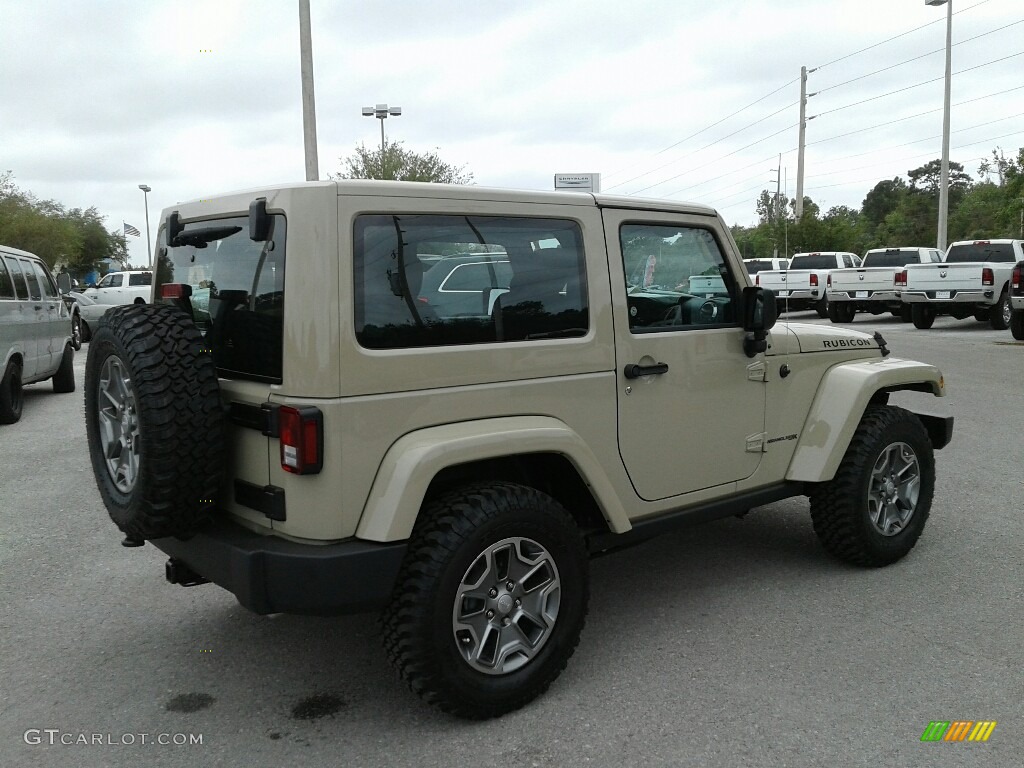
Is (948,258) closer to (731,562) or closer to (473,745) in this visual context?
(731,562)

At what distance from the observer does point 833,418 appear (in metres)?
4.48

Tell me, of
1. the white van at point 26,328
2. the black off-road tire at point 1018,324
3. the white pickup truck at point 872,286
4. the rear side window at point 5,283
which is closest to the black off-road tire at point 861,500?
the white van at point 26,328

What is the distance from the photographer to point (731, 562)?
489 centimetres

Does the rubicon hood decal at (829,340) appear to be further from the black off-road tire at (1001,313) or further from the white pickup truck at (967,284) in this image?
the black off-road tire at (1001,313)

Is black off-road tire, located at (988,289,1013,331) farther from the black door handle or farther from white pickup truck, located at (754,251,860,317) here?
the black door handle

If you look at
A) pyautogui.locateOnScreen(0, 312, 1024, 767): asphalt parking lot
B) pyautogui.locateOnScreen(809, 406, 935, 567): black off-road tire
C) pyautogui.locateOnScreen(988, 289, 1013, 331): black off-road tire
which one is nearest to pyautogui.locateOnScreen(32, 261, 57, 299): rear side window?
pyautogui.locateOnScreen(0, 312, 1024, 767): asphalt parking lot

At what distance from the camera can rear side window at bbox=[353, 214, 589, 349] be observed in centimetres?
308

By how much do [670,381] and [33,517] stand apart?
4.57 meters

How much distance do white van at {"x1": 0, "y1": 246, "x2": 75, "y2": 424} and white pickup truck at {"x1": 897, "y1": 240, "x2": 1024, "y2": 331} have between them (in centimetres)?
1719

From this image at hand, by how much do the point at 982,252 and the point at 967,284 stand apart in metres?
1.84

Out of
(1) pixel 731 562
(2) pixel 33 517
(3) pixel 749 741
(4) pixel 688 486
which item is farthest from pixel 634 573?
(2) pixel 33 517

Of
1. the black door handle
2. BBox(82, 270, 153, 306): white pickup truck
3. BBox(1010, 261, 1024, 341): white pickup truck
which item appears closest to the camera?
the black door handle

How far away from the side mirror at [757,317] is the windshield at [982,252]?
19.0m

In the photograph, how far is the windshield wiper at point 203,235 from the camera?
3426 millimetres
